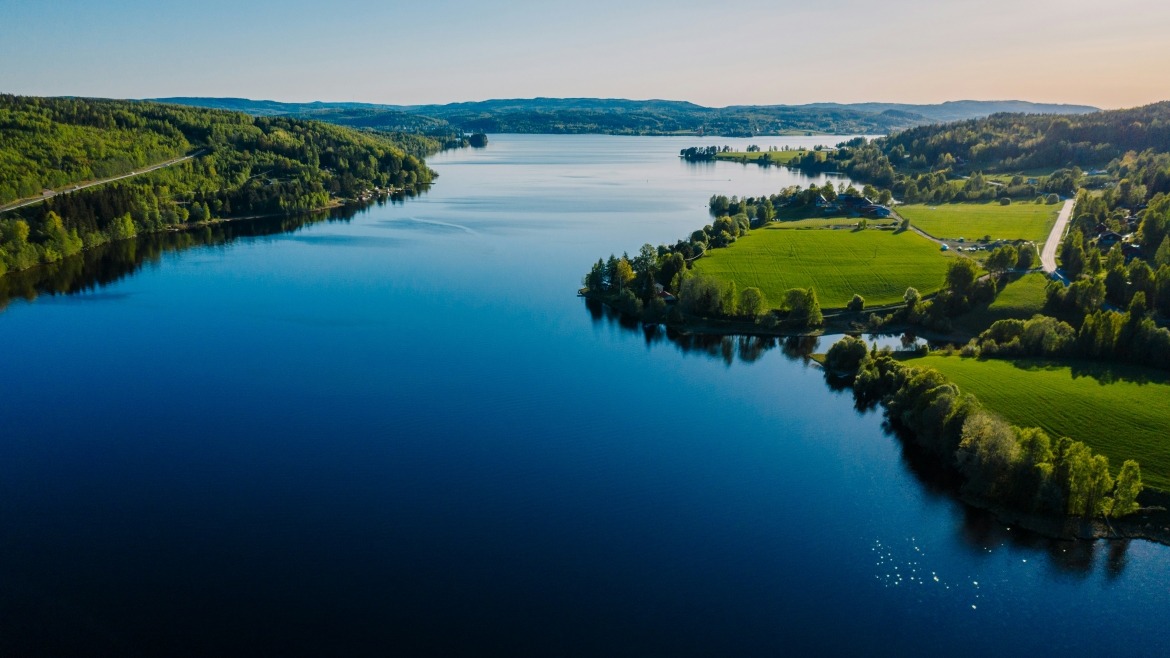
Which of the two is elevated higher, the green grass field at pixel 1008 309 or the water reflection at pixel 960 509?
the green grass field at pixel 1008 309

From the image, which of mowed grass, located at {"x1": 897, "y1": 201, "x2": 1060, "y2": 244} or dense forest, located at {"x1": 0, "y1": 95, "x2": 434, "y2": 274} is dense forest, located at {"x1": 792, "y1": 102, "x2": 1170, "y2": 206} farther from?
dense forest, located at {"x1": 0, "y1": 95, "x2": 434, "y2": 274}

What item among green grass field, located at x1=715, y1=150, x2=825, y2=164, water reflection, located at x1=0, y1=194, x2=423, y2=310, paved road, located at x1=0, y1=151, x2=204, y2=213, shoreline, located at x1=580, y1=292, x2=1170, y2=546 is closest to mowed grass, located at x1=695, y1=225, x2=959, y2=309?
shoreline, located at x1=580, y1=292, x2=1170, y2=546

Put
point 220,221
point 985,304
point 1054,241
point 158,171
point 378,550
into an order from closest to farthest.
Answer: point 378,550, point 985,304, point 1054,241, point 220,221, point 158,171

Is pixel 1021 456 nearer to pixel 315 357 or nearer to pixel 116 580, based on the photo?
pixel 116 580

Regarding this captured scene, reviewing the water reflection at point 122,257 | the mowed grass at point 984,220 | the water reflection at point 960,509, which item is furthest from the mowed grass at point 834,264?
the water reflection at point 122,257

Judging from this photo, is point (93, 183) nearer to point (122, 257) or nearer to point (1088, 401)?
point (122, 257)

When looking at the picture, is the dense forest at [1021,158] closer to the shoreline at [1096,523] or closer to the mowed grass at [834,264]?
the mowed grass at [834,264]

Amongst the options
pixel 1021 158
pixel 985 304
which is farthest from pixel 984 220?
pixel 1021 158
